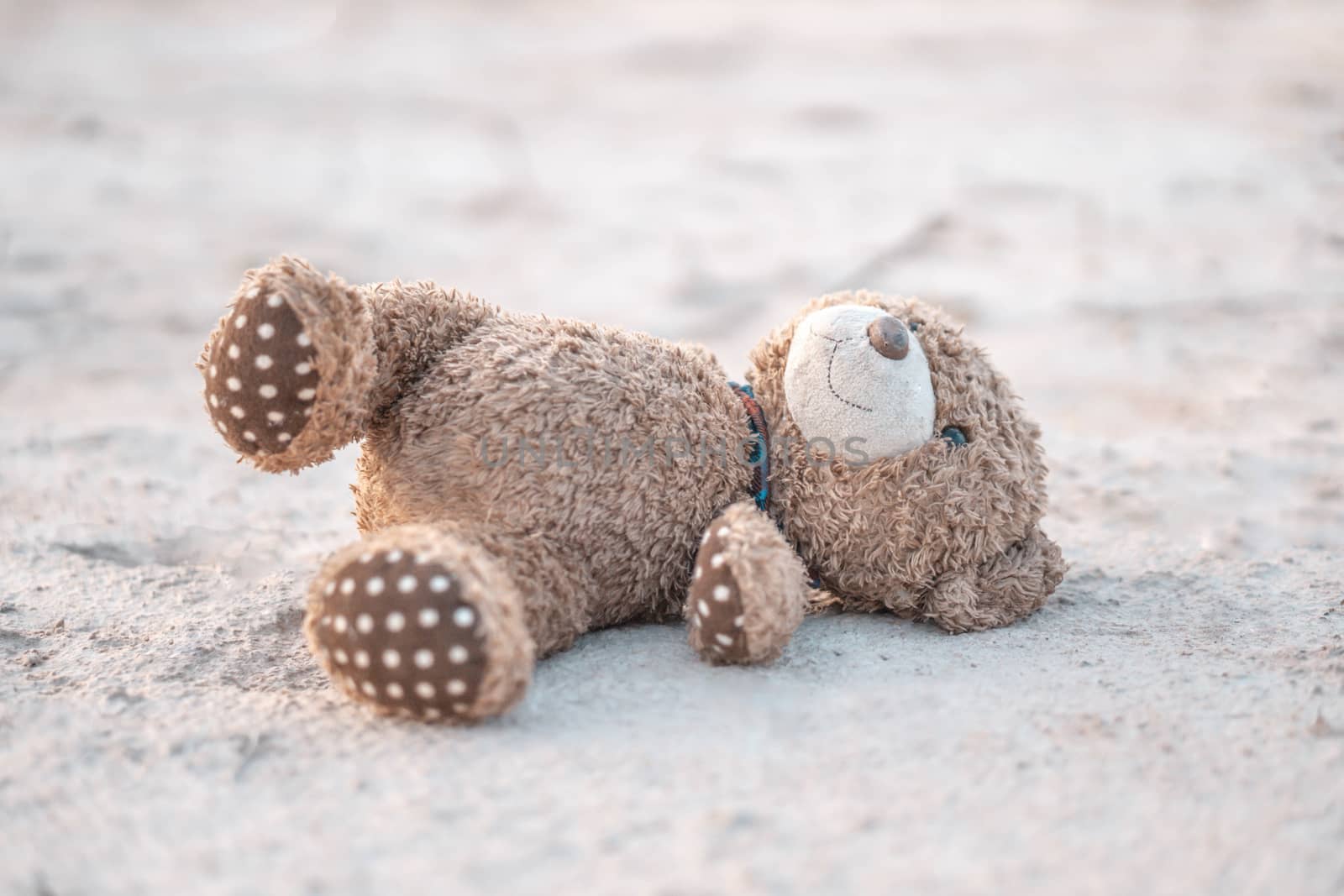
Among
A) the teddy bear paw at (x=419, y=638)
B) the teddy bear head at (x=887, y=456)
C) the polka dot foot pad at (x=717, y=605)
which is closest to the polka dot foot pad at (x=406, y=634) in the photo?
the teddy bear paw at (x=419, y=638)

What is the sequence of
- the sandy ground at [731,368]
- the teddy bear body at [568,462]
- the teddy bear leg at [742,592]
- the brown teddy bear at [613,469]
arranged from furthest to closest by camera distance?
the teddy bear body at [568,462] < the teddy bear leg at [742,592] < the brown teddy bear at [613,469] < the sandy ground at [731,368]

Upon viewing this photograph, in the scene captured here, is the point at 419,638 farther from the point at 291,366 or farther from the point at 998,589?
the point at 998,589

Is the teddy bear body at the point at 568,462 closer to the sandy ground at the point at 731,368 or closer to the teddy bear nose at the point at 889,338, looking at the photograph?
the sandy ground at the point at 731,368

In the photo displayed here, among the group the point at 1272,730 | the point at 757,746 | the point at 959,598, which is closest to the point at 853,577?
the point at 959,598

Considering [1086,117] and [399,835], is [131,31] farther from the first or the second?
[399,835]

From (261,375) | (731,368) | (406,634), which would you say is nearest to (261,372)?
(261,375)

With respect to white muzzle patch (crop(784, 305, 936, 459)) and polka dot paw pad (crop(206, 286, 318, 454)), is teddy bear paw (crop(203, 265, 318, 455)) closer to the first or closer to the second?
polka dot paw pad (crop(206, 286, 318, 454))
